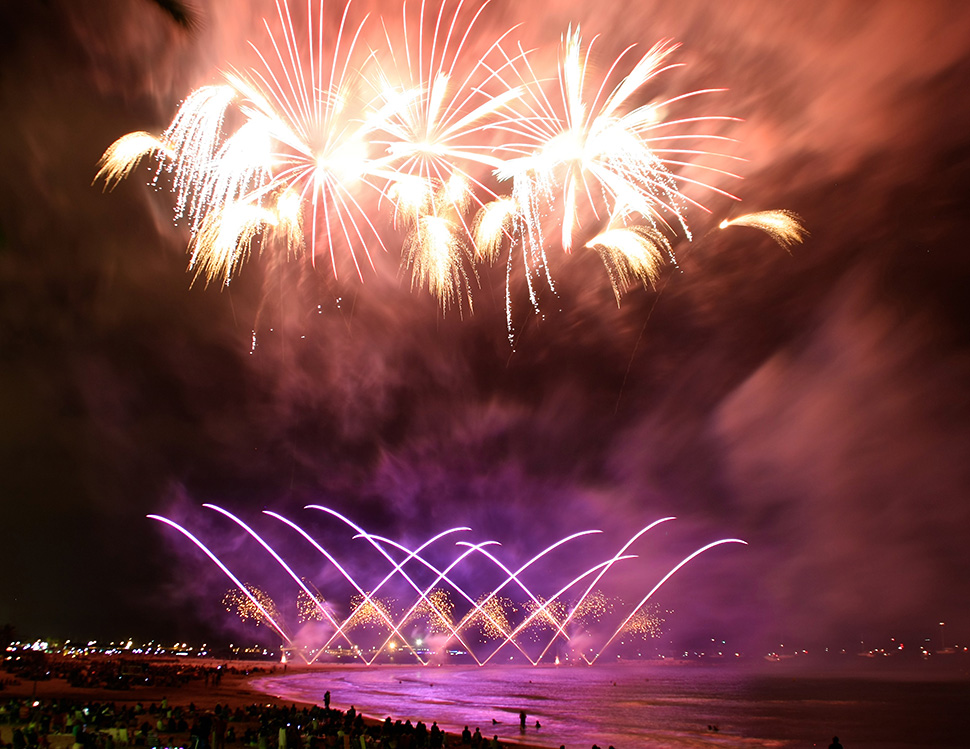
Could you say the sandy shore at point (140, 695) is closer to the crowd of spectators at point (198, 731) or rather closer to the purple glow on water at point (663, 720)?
the purple glow on water at point (663, 720)

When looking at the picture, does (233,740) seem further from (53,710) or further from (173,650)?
(173,650)

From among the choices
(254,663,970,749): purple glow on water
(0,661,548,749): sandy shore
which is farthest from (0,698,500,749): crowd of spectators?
(254,663,970,749): purple glow on water

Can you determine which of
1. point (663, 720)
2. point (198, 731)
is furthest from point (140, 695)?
point (663, 720)

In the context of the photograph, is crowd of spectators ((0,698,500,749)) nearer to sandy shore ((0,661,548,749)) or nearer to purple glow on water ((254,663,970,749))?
sandy shore ((0,661,548,749))

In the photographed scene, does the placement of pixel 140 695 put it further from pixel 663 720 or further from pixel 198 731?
pixel 663 720

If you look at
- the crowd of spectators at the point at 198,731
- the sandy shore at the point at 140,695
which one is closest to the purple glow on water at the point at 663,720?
the sandy shore at the point at 140,695

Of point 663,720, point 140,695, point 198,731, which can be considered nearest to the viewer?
point 198,731

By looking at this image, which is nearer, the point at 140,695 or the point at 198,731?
the point at 198,731

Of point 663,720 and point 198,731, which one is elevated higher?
point 198,731

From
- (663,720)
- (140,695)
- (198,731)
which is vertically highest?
(140,695)

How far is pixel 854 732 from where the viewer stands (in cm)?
3928

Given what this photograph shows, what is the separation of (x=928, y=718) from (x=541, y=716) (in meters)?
38.1

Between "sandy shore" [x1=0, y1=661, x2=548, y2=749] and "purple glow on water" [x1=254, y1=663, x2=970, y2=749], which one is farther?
"purple glow on water" [x1=254, y1=663, x2=970, y2=749]

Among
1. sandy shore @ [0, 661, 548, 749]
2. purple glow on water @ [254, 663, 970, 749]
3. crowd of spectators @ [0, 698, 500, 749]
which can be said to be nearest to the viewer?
crowd of spectators @ [0, 698, 500, 749]
